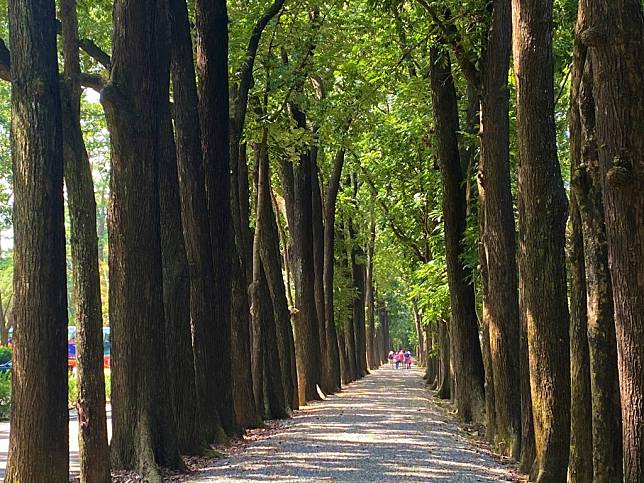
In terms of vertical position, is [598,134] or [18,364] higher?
[598,134]

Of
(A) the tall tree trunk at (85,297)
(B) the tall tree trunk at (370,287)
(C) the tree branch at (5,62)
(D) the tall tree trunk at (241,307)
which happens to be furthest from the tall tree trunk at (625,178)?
(B) the tall tree trunk at (370,287)

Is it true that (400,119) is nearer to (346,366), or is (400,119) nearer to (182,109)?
(182,109)

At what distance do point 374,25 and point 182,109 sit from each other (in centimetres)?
562

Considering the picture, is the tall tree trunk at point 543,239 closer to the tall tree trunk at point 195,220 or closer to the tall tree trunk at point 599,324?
the tall tree trunk at point 599,324

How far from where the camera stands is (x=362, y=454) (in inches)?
495

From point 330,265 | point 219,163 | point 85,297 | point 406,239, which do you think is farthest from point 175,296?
point 330,265

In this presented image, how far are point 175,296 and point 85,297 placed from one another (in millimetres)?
2682

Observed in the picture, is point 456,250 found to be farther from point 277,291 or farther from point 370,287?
point 370,287

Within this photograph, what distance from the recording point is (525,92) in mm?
9656

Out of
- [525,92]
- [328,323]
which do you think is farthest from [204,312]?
[328,323]

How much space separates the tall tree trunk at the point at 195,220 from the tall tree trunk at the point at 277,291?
5.33 metres

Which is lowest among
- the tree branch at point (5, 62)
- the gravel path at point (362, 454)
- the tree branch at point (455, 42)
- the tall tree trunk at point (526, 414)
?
the gravel path at point (362, 454)

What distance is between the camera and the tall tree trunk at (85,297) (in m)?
9.12

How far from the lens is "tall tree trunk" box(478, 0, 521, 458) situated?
12523mm
